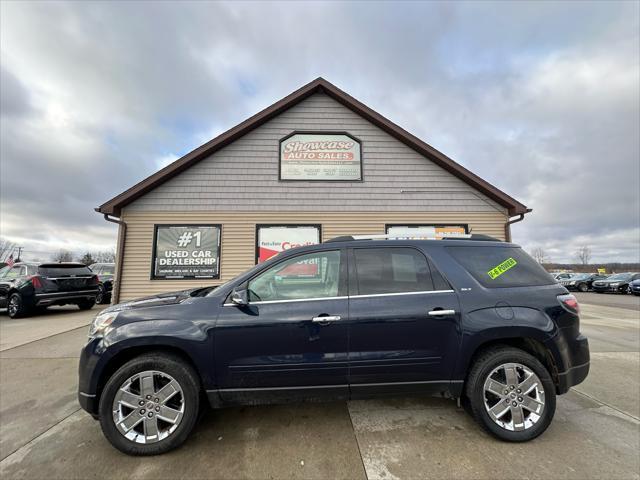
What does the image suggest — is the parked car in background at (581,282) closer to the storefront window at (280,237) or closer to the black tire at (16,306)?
the storefront window at (280,237)

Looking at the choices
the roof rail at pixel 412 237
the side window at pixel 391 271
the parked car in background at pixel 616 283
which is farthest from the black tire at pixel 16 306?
the parked car in background at pixel 616 283

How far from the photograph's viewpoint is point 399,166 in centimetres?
862

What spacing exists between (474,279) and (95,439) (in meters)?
3.65

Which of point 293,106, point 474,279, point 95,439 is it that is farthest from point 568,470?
point 293,106

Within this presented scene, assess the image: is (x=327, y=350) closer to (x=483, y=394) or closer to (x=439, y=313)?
(x=439, y=313)

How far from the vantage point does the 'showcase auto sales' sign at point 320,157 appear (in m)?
8.43

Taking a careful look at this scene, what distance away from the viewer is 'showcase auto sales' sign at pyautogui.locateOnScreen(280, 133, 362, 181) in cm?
843

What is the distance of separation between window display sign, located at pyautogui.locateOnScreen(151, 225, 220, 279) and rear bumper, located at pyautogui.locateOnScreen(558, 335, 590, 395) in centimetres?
723

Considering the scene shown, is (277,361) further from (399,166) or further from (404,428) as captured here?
(399,166)

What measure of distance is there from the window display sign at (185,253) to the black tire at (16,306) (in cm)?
400

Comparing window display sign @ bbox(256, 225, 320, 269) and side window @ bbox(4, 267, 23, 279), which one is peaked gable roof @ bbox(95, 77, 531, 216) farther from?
side window @ bbox(4, 267, 23, 279)

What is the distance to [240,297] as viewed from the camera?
2453 millimetres

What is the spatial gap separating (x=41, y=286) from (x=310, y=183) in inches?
327

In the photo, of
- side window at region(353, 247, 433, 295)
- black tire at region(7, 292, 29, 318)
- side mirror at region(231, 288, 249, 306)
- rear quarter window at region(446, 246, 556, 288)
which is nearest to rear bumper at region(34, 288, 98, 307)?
black tire at region(7, 292, 29, 318)
